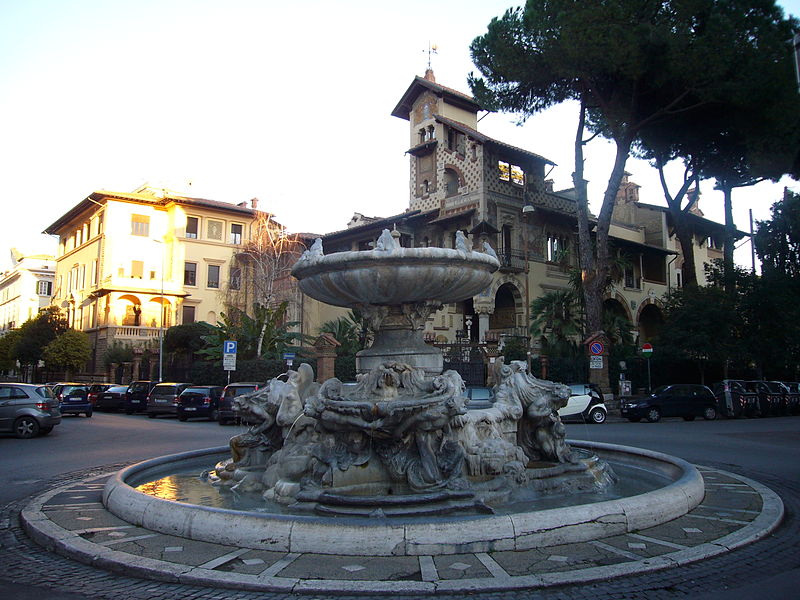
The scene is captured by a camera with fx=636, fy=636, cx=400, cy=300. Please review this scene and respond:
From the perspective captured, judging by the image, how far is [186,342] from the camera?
34.9m

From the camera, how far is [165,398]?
963 inches

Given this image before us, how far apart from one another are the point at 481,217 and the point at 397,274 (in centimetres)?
2550

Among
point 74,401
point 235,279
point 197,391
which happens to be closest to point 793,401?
point 197,391

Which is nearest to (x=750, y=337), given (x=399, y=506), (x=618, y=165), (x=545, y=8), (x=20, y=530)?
(x=618, y=165)

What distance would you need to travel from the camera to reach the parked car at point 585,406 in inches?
791

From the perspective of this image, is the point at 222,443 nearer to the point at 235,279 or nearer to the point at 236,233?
the point at 235,279

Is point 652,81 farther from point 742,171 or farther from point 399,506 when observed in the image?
point 399,506

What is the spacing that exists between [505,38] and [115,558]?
26.6 m

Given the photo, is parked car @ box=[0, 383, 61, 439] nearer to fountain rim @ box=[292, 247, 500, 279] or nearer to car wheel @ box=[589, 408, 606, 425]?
fountain rim @ box=[292, 247, 500, 279]

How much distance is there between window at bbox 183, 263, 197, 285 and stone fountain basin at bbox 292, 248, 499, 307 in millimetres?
41282

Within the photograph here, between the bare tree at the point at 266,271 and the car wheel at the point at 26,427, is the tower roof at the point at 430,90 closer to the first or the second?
the bare tree at the point at 266,271

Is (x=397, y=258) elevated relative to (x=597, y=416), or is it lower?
elevated

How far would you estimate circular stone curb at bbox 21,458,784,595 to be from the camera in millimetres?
4051

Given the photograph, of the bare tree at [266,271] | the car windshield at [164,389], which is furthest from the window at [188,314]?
the car windshield at [164,389]
